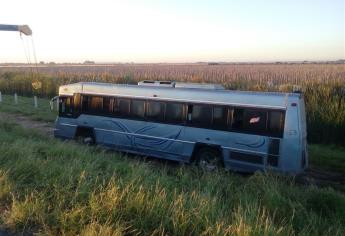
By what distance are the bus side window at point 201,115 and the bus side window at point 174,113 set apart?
0.33 m

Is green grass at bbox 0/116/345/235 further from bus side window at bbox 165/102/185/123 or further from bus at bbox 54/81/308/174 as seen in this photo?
bus side window at bbox 165/102/185/123

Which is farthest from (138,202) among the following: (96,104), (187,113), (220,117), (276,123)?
(96,104)

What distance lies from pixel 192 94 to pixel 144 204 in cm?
753

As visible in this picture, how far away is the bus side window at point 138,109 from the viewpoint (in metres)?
13.8

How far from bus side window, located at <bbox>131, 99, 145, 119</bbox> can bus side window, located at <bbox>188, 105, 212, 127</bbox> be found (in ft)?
5.76

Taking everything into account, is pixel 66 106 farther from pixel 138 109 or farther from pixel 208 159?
pixel 208 159

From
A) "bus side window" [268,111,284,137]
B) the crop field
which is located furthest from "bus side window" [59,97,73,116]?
"bus side window" [268,111,284,137]

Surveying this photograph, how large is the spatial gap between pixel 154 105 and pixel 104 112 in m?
2.02

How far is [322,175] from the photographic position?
12.9 m

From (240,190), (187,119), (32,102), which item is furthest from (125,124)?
(32,102)

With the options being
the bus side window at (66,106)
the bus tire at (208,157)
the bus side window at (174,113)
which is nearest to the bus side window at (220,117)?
the bus tire at (208,157)

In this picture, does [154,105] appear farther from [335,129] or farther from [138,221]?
[138,221]

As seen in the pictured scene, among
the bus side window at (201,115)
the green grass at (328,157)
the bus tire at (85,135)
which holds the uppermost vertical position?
the bus side window at (201,115)

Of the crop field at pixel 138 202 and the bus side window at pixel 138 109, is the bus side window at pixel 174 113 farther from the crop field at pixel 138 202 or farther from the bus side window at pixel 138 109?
the crop field at pixel 138 202
